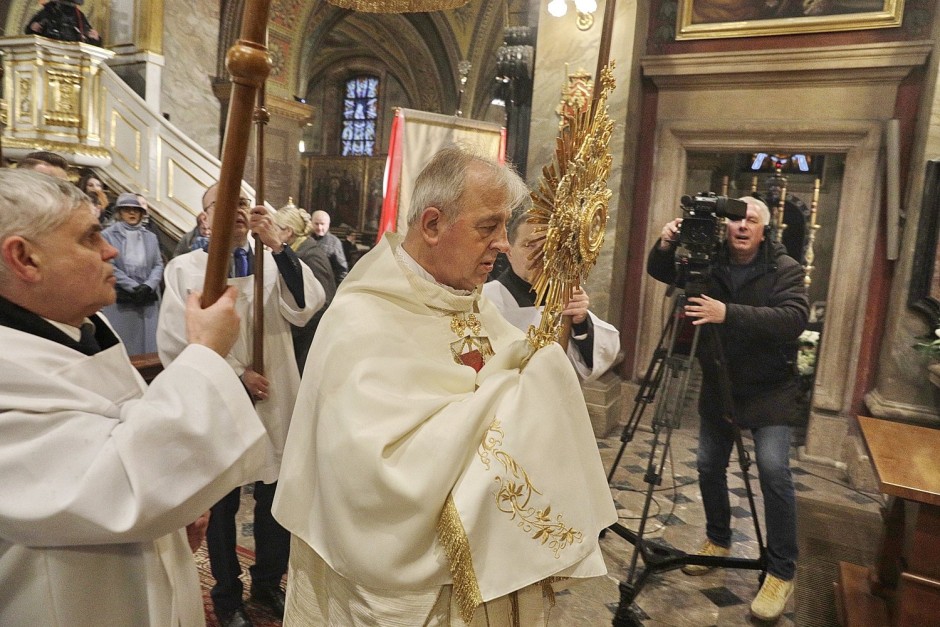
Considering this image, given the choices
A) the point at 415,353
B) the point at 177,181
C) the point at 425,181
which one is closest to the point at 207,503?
the point at 415,353

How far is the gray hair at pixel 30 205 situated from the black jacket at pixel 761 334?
2.57 metres

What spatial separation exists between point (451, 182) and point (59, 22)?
28.5 feet

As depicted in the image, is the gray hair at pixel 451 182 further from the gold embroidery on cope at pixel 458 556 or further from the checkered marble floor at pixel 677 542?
the checkered marble floor at pixel 677 542

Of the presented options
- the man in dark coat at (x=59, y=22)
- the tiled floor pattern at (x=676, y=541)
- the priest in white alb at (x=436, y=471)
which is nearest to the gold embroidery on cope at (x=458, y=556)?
the priest in white alb at (x=436, y=471)

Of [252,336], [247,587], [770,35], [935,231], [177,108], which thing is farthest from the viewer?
[177,108]

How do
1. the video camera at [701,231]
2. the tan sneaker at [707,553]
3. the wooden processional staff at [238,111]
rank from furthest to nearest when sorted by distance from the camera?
1. the tan sneaker at [707,553]
2. the video camera at [701,231]
3. the wooden processional staff at [238,111]

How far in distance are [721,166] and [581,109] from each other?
6.16 metres

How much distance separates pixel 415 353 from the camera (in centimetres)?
153

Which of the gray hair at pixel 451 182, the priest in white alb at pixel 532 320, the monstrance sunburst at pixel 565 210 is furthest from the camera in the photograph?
the priest in white alb at pixel 532 320

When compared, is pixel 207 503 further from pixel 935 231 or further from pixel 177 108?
pixel 177 108

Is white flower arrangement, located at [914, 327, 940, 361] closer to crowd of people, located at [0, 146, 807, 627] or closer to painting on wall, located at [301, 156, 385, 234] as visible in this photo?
crowd of people, located at [0, 146, 807, 627]

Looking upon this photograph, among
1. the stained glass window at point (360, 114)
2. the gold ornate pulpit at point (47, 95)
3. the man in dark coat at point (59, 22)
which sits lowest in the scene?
the gold ornate pulpit at point (47, 95)

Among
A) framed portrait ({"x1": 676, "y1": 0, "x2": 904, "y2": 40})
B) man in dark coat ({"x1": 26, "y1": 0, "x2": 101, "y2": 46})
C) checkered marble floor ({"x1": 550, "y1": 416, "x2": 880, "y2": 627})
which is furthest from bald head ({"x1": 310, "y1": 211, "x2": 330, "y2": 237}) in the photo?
man in dark coat ({"x1": 26, "y1": 0, "x2": 101, "y2": 46})

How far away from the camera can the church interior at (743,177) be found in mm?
3104
